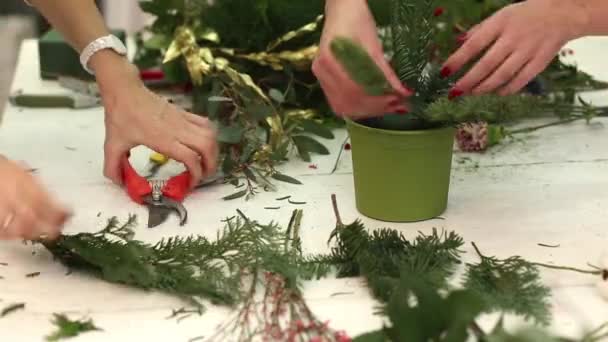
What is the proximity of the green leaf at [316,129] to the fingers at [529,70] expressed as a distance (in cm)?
32

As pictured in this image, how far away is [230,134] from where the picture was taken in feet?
3.31

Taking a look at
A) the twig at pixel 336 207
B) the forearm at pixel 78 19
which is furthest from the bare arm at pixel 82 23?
the twig at pixel 336 207

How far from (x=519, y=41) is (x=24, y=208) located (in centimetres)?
49

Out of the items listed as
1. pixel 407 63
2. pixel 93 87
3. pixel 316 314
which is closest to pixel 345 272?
pixel 316 314

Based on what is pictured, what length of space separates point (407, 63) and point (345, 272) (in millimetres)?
235

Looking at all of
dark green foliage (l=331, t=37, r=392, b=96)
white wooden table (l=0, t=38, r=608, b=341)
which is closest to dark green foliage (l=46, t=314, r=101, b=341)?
white wooden table (l=0, t=38, r=608, b=341)

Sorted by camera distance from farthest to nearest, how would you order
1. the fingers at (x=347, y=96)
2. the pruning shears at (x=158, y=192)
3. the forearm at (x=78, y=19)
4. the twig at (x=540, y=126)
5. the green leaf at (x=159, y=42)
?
1. the green leaf at (x=159, y=42)
2. the twig at (x=540, y=126)
3. the forearm at (x=78, y=19)
4. the pruning shears at (x=158, y=192)
5. the fingers at (x=347, y=96)

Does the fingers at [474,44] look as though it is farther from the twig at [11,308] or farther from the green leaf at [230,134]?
the twig at [11,308]

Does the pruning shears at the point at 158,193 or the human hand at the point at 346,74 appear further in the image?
the pruning shears at the point at 158,193

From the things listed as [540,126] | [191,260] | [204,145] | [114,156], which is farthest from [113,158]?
[540,126]

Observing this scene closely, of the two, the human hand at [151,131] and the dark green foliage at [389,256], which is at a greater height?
the human hand at [151,131]

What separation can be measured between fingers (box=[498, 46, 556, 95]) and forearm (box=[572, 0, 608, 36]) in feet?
0.14

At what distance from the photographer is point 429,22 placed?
0.86m

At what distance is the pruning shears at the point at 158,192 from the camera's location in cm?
90
